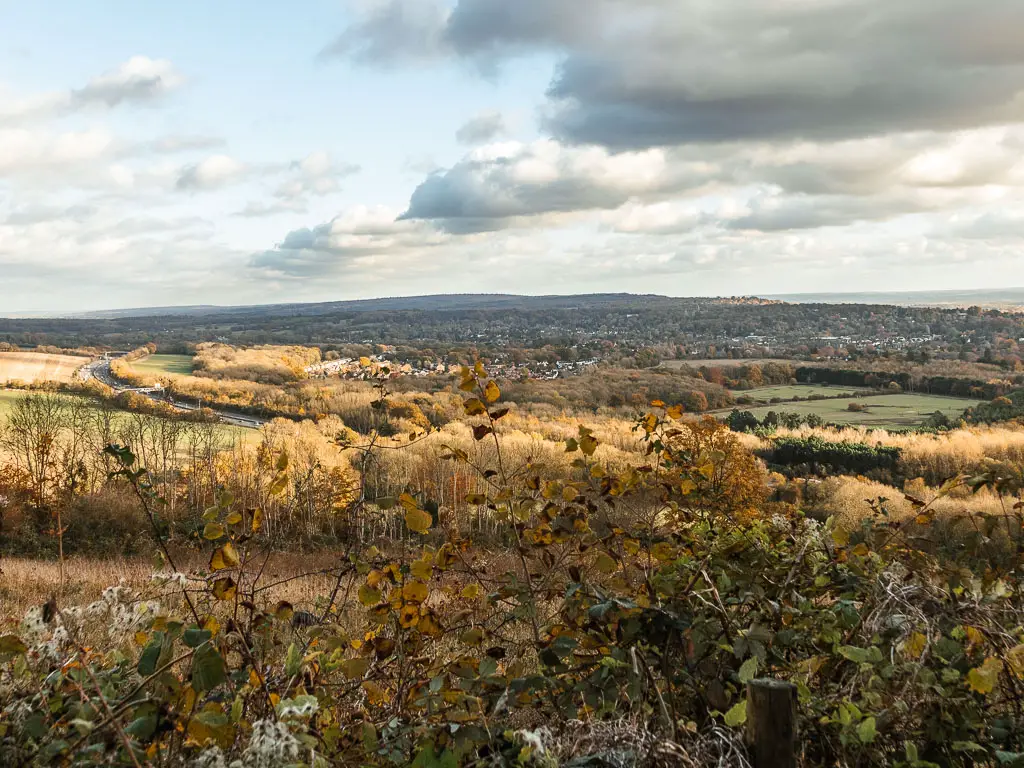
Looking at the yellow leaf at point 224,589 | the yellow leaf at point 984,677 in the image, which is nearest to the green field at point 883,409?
the yellow leaf at point 984,677

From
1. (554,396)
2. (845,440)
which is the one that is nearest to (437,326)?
(554,396)

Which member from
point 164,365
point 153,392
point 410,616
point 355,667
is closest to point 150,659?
point 355,667

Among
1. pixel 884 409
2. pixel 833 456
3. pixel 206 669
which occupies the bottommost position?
pixel 833 456

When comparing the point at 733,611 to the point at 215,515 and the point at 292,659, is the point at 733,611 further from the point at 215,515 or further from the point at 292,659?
the point at 215,515

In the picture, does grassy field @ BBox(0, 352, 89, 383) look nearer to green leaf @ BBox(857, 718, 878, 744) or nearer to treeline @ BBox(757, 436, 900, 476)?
treeline @ BBox(757, 436, 900, 476)

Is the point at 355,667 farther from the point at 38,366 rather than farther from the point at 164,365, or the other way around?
the point at 164,365

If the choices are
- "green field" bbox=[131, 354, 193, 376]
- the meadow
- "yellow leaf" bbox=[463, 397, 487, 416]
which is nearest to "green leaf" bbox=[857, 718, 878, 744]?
"yellow leaf" bbox=[463, 397, 487, 416]

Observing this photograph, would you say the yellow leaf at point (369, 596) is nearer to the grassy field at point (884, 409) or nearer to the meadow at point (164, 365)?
the grassy field at point (884, 409)
